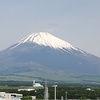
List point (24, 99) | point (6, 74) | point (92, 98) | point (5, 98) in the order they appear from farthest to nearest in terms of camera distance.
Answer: point (6, 74), point (92, 98), point (24, 99), point (5, 98)

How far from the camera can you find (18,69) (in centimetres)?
19350

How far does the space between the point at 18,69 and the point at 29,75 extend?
20.0 m

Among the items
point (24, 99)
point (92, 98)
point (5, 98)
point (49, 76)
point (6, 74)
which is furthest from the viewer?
point (6, 74)

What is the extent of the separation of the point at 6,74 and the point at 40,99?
14063cm

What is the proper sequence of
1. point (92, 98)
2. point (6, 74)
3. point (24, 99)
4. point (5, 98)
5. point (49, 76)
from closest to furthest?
point (5, 98), point (24, 99), point (92, 98), point (49, 76), point (6, 74)

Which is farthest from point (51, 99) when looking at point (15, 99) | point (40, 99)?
point (15, 99)

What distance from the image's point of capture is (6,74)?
187375 mm

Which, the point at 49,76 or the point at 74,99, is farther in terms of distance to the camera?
the point at 49,76

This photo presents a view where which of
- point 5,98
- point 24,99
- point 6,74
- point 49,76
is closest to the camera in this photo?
point 5,98

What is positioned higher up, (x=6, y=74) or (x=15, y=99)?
(x=6, y=74)

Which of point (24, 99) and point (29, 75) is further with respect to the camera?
point (29, 75)

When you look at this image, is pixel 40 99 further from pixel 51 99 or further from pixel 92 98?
pixel 92 98

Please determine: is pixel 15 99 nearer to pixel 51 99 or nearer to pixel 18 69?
pixel 51 99

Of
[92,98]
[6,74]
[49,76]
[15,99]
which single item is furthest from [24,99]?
[6,74]
